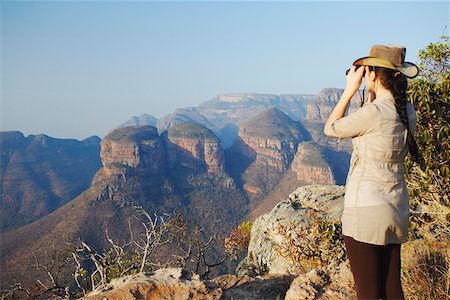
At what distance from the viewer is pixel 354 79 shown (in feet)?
7.04

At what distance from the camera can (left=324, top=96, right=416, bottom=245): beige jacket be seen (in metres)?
1.93

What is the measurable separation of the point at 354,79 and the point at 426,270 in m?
2.23

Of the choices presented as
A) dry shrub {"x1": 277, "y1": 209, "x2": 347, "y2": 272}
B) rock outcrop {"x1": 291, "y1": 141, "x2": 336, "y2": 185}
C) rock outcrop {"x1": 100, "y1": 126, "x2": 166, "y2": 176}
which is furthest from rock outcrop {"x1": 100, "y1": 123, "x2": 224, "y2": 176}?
dry shrub {"x1": 277, "y1": 209, "x2": 347, "y2": 272}

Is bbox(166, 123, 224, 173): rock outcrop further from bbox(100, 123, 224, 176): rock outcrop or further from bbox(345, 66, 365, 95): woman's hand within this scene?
bbox(345, 66, 365, 95): woman's hand

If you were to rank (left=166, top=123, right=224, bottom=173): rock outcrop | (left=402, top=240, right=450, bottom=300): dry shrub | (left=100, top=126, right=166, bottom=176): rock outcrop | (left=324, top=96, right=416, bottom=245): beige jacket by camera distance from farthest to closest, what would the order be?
(left=166, top=123, right=224, bottom=173): rock outcrop
(left=100, top=126, right=166, bottom=176): rock outcrop
(left=402, top=240, right=450, bottom=300): dry shrub
(left=324, top=96, right=416, bottom=245): beige jacket

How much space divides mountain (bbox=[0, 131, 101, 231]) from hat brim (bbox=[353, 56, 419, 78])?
77.1 metres

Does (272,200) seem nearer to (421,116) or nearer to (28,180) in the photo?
(28,180)

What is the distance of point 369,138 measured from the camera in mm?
1951

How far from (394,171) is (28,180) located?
329ft

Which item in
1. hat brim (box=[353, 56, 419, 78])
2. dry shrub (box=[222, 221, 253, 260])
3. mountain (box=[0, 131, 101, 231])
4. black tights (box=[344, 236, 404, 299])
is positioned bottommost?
mountain (box=[0, 131, 101, 231])

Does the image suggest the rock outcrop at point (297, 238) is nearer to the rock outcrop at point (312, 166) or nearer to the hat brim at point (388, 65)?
the hat brim at point (388, 65)

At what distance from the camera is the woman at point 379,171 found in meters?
1.94

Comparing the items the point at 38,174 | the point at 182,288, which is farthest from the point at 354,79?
the point at 38,174

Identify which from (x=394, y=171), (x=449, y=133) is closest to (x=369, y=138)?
(x=394, y=171)
